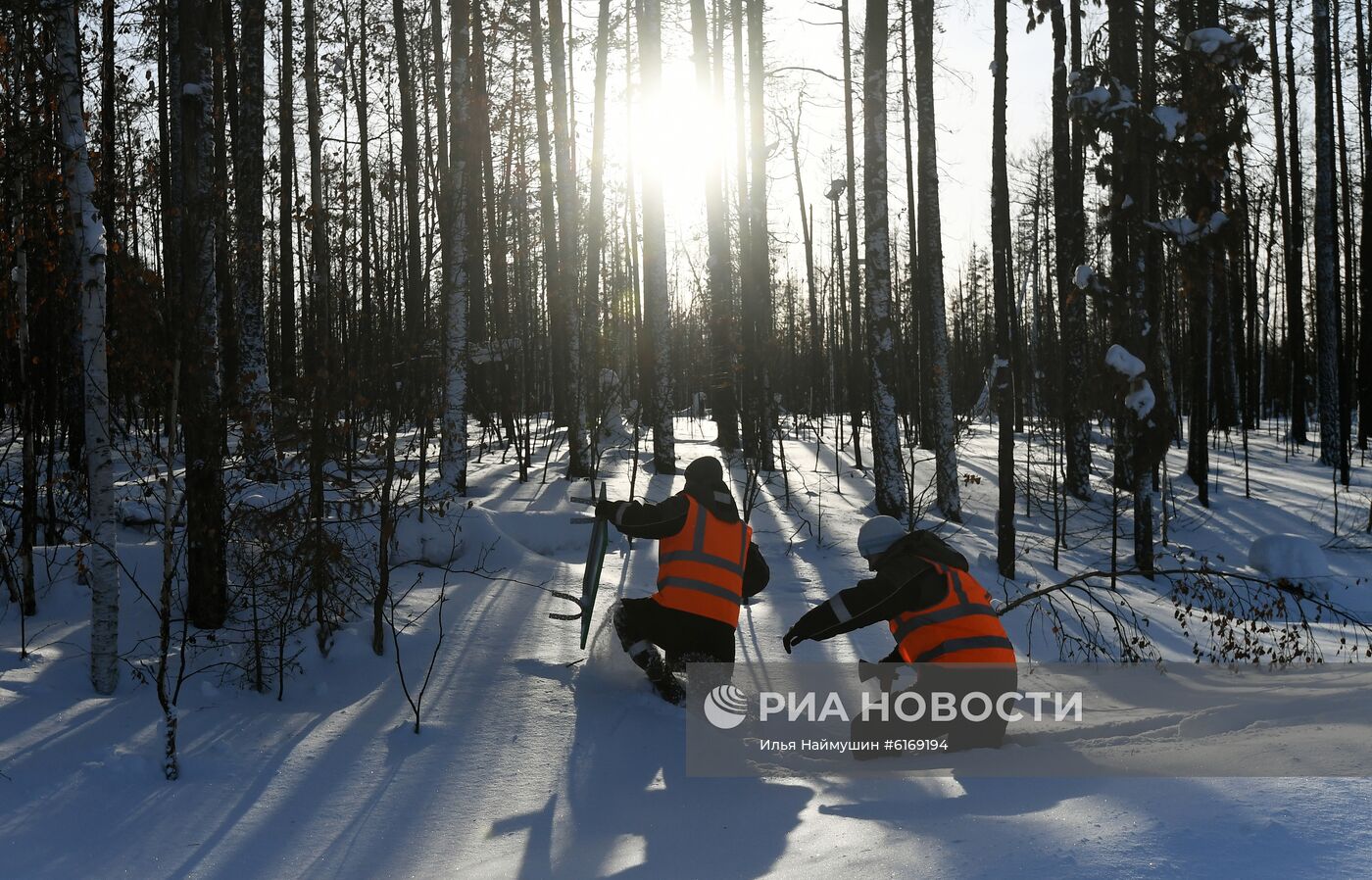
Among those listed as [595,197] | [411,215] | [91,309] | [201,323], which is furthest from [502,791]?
[411,215]

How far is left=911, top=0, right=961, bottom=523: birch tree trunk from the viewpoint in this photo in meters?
12.2

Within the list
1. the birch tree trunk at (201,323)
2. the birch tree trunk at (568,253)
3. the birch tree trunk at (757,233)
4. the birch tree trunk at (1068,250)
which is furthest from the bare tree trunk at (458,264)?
the birch tree trunk at (1068,250)

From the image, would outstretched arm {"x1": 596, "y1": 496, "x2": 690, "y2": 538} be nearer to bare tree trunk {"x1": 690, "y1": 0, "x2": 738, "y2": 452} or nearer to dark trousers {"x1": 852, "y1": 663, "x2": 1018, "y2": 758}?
dark trousers {"x1": 852, "y1": 663, "x2": 1018, "y2": 758}

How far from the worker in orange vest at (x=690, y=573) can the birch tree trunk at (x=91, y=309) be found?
2665mm

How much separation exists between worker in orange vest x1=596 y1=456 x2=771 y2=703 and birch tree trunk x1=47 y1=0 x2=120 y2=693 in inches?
105

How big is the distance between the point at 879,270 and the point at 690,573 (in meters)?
6.78

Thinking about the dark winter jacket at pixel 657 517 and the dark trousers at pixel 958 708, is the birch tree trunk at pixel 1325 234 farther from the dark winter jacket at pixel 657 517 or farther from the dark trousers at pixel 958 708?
the dark winter jacket at pixel 657 517

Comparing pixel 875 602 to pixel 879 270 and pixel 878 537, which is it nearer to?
pixel 878 537

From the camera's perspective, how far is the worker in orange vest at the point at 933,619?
457 cm

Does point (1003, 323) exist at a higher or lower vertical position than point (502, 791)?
higher

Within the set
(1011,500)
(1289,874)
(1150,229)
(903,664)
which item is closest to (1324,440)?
(1150,229)

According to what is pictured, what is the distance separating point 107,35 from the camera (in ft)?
47.3

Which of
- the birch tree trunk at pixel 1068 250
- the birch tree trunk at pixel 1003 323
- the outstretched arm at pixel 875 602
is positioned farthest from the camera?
the birch tree trunk at pixel 1068 250

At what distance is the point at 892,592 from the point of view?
455 centimetres
